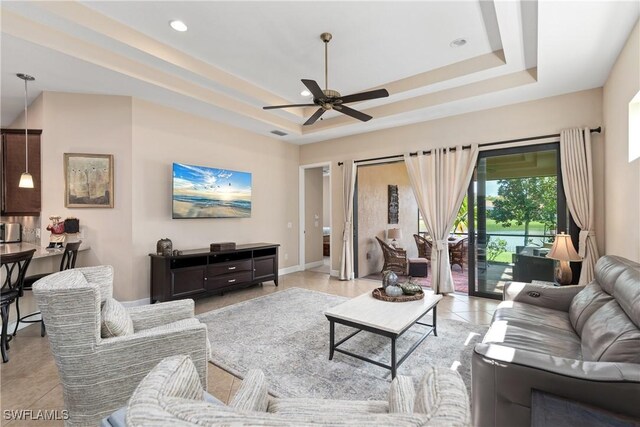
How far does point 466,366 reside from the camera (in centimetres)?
255

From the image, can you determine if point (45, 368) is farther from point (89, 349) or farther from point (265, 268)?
point (265, 268)

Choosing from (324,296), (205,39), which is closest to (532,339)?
(324,296)

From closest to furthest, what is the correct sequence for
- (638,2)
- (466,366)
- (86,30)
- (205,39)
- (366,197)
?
(638,2)
(466,366)
(86,30)
(205,39)
(366,197)

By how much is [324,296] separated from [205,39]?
3.86 meters

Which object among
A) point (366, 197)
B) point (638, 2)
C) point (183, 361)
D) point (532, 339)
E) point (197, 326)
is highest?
point (638, 2)

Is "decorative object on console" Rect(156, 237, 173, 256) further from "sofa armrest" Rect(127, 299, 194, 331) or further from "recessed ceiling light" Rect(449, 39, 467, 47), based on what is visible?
"recessed ceiling light" Rect(449, 39, 467, 47)

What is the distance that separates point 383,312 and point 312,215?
188 inches

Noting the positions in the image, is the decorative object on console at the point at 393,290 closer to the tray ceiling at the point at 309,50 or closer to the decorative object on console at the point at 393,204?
the tray ceiling at the point at 309,50

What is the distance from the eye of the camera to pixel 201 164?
4996 mm

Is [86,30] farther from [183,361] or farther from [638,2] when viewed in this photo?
[638,2]

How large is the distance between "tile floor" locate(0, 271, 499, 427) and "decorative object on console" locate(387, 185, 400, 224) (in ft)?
9.13

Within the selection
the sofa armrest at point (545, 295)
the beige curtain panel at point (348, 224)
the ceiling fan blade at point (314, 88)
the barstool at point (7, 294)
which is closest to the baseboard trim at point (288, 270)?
the beige curtain panel at point (348, 224)

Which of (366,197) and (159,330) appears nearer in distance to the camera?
(159,330)

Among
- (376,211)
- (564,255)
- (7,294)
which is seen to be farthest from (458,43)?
(7,294)
